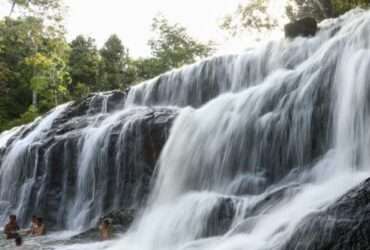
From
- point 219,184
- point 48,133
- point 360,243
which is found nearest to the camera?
point 360,243

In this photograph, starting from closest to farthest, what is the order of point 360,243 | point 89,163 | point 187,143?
point 360,243
point 187,143
point 89,163

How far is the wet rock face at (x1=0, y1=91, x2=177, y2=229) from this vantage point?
563 inches

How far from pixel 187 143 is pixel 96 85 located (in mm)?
28388

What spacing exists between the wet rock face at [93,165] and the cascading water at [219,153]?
4cm

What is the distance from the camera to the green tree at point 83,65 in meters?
40.6

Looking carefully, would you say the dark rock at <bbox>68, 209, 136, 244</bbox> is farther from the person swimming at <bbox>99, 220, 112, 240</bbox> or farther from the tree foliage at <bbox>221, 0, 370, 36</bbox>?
the tree foliage at <bbox>221, 0, 370, 36</bbox>

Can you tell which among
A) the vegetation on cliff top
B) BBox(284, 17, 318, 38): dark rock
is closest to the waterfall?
BBox(284, 17, 318, 38): dark rock

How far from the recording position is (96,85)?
4028 centimetres

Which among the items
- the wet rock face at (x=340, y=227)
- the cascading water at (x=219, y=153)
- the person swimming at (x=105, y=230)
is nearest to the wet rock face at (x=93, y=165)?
the cascading water at (x=219, y=153)

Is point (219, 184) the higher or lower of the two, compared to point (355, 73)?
lower

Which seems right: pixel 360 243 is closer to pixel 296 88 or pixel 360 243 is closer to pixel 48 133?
pixel 296 88

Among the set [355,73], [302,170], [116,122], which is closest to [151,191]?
[116,122]

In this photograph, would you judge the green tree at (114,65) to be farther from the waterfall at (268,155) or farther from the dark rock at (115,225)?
the dark rock at (115,225)

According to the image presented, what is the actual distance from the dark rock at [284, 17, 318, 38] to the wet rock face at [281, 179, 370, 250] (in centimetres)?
1008
